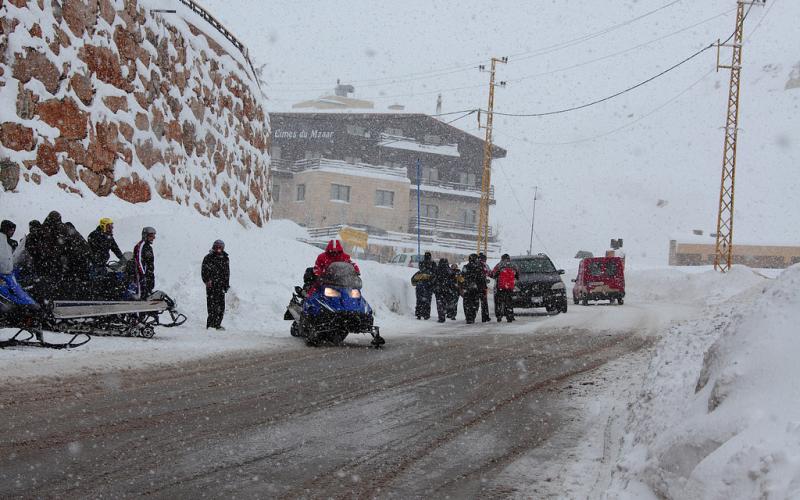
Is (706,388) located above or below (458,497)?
above

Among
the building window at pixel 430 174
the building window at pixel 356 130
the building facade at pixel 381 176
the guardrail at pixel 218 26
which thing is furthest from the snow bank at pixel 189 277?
the building window at pixel 430 174

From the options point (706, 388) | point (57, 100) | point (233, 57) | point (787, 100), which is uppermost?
point (787, 100)

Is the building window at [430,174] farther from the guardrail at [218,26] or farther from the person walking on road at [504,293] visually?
the person walking on road at [504,293]

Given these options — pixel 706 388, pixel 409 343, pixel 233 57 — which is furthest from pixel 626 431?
pixel 233 57

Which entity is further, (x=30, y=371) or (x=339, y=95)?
(x=339, y=95)

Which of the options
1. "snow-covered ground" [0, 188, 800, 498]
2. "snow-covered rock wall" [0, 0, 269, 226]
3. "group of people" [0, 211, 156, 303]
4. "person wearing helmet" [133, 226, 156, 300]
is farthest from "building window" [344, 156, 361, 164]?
"group of people" [0, 211, 156, 303]

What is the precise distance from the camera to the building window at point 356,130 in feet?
212

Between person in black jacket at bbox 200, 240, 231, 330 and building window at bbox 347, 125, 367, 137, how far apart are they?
166 ft

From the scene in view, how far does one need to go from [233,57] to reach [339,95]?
5949 cm

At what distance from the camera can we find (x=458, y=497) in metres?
4.61

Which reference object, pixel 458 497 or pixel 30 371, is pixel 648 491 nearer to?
pixel 458 497

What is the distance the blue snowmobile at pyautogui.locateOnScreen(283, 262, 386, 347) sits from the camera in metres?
12.7

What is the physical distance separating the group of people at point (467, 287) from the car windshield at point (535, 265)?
394cm

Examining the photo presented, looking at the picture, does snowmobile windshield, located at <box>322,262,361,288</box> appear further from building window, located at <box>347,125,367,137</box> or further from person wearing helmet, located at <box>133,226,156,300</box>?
building window, located at <box>347,125,367,137</box>
